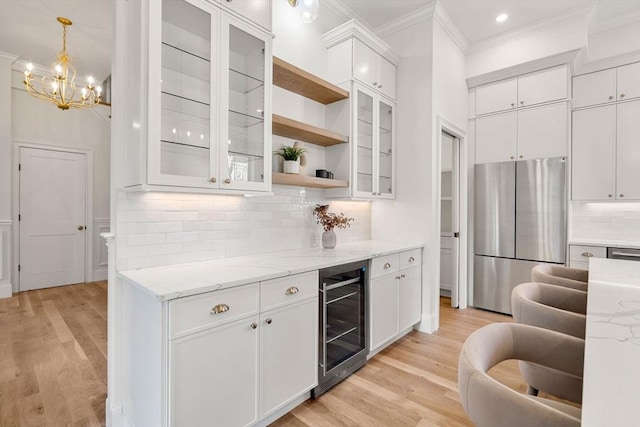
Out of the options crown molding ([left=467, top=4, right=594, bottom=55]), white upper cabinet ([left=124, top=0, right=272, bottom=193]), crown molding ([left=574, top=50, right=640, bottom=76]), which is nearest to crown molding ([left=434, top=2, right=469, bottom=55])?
crown molding ([left=467, top=4, right=594, bottom=55])

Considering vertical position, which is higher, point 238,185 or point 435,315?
A: point 238,185

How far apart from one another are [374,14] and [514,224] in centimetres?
290

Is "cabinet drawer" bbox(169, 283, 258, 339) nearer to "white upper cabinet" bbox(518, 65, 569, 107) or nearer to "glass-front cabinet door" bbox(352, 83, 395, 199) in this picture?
"glass-front cabinet door" bbox(352, 83, 395, 199)

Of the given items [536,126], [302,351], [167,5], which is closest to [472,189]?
[536,126]

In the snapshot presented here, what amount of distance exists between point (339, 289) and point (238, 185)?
104 centimetres

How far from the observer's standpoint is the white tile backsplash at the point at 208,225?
6.18 ft

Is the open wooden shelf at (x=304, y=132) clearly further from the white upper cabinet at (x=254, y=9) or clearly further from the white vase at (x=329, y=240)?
the white vase at (x=329, y=240)

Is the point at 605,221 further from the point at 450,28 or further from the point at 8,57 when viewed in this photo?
the point at 8,57

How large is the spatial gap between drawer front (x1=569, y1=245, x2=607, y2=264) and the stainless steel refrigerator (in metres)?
0.09

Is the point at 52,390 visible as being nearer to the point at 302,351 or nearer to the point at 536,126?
the point at 302,351

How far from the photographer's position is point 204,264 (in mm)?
2104

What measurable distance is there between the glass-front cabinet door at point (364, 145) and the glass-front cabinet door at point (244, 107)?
114 cm

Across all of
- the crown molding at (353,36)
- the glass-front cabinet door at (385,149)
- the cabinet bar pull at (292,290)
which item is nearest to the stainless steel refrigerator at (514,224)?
the glass-front cabinet door at (385,149)

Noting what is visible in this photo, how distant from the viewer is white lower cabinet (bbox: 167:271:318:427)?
57.8 inches
